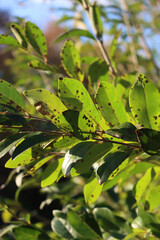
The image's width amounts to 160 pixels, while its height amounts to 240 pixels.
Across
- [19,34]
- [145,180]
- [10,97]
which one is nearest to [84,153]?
[10,97]

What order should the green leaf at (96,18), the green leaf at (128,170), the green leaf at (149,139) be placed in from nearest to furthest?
the green leaf at (149,139) < the green leaf at (128,170) < the green leaf at (96,18)

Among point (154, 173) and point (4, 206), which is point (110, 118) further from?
point (4, 206)

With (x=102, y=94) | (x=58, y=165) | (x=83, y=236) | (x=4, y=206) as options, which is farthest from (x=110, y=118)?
(x=4, y=206)

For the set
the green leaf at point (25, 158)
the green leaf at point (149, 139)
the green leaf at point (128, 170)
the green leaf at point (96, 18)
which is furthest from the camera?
the green leaf at point (96, 18)

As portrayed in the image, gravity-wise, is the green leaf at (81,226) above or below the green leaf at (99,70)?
below

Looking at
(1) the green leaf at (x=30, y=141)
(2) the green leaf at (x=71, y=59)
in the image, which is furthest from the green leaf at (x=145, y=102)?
(2) the green leaf at (x=71, y=59)

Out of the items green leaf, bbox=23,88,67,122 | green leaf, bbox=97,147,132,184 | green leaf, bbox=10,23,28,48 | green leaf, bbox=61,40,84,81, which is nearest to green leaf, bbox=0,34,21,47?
green leaf, bbox=10,23,28,48

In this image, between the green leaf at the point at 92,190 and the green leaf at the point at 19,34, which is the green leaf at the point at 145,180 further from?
the green leaf at the point at 19,34

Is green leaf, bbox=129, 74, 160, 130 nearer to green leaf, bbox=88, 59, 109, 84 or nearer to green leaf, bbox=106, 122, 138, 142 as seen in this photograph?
green leaf, bbox=106, 122, 138, 142

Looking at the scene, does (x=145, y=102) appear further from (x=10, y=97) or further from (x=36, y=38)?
(x=36, y=38)
